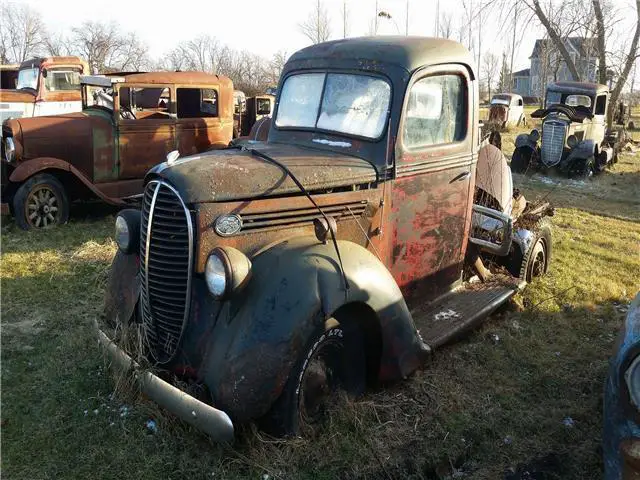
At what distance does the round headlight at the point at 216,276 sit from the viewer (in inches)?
110

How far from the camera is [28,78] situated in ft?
41.8

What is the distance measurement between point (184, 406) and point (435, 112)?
8.61ft

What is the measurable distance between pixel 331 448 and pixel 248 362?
0.73 m

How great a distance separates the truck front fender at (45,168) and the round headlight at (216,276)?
227 inches

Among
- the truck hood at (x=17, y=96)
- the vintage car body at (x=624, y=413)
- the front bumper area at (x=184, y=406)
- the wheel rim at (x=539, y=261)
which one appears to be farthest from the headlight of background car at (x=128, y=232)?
the truck hood at (x=17, y=96)

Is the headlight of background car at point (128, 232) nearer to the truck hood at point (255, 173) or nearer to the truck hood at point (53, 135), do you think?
the truck hood at point (255, 173)

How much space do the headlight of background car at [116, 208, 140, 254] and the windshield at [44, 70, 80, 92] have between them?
10294mm

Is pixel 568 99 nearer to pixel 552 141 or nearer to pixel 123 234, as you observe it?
pixel 552 141

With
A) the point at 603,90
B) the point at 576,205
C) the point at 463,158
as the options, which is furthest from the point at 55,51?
the point at 463,158

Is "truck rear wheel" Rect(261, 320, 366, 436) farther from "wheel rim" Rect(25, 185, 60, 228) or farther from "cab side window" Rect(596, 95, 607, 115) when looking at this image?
"cab side window" Rect(596, 95, 607, 115)

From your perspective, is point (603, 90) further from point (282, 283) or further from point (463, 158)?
point (282, 283)

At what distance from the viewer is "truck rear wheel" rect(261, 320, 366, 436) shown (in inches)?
117

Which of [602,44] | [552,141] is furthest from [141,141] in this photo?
[602,44]

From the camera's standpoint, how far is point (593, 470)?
3.02 metres
